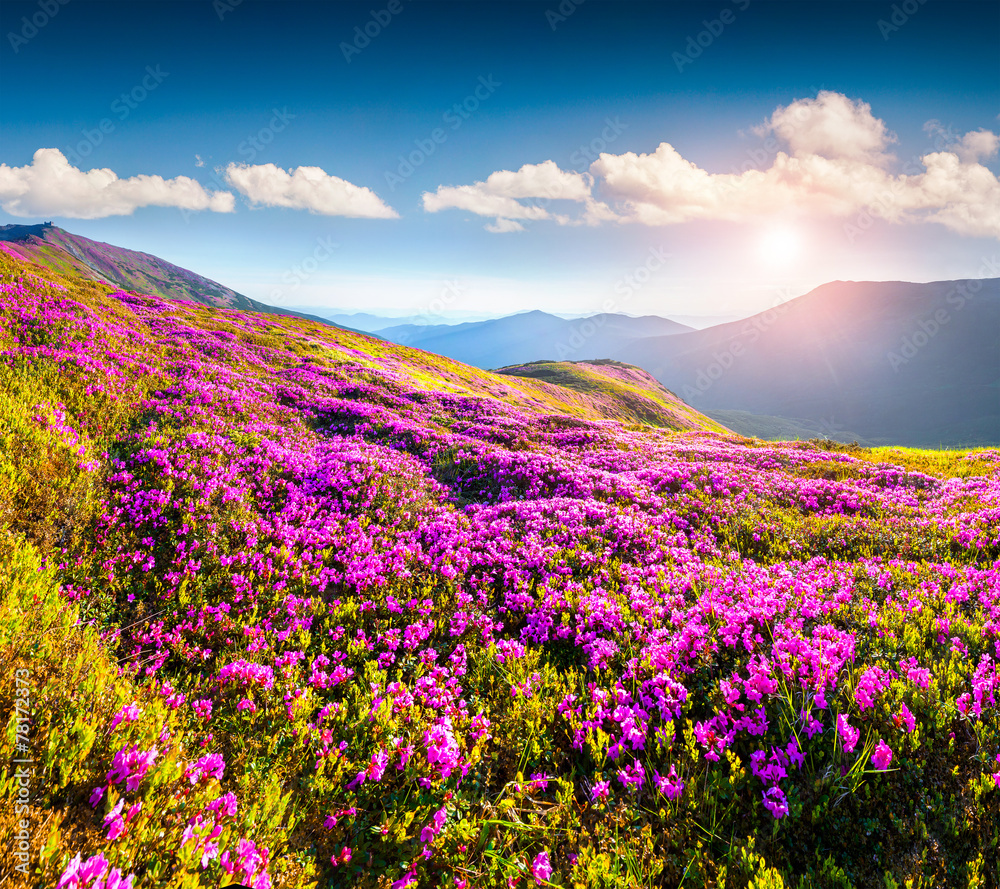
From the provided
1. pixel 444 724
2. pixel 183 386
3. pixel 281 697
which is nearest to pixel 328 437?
pixel 183 386

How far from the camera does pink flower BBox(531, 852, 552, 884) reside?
3580 millimetres

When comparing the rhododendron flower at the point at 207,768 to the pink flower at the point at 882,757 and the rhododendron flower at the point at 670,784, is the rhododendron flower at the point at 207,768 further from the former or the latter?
the pink flower at the point at 882,757

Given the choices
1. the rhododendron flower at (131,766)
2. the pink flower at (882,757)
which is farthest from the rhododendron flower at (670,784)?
the rhododendron flower at (131,766)

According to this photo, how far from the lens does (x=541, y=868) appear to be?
3600 mm

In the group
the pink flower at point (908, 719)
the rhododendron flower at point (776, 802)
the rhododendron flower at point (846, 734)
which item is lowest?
the rhododendron flower at point (776, 802)

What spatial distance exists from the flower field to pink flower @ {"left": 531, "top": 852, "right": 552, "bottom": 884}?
2 cm

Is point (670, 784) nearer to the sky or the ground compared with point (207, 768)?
nearer to the sky

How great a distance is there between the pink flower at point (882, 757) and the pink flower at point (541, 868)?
3.28m

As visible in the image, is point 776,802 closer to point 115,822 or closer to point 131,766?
point 115,822

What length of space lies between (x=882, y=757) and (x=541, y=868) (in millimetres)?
3411

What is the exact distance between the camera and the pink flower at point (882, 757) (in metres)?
4.02

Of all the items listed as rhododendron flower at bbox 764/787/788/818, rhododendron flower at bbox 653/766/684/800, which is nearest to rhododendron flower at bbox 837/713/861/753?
rhododendron flower at bbox 764/787/788/818

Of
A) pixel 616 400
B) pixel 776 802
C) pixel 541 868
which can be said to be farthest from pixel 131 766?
pixel 616 400

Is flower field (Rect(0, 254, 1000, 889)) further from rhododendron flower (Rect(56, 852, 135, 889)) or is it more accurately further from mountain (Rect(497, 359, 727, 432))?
mountain (Rect(497, 359, 727, 432))
